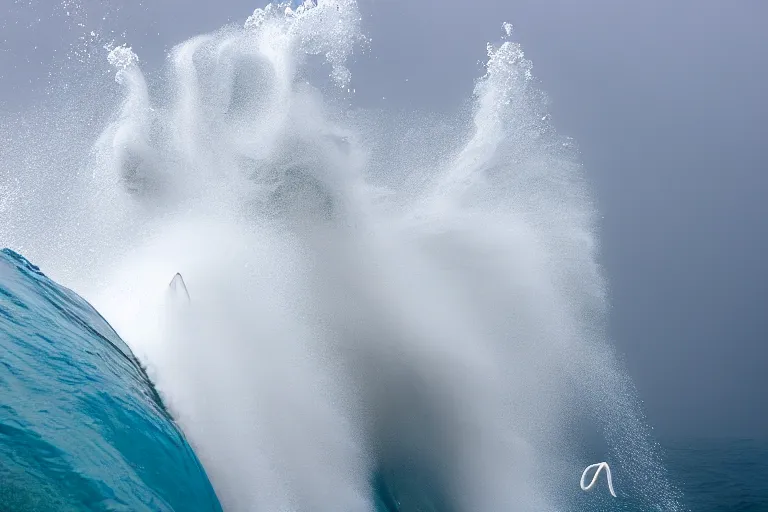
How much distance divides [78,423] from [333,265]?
5.44m

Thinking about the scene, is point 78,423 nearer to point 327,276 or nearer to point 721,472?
point 327,276

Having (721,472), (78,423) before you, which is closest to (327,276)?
(78,423)

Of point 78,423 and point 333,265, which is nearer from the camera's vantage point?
point 78,423

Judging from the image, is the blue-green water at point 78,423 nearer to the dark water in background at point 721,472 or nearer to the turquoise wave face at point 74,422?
the turquoise wave face at point 74,422

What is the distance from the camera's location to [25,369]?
4766 mm

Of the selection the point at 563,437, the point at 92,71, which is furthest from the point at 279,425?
the point at 92,71

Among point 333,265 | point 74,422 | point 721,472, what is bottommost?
point 74,422

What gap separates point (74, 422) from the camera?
15.1ft

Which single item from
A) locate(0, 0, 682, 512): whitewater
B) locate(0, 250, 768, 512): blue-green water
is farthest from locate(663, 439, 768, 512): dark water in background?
locate(0, 250, 768, 512): blue-green water

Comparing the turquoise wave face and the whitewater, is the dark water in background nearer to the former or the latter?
the whitewater

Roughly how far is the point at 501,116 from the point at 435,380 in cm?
570

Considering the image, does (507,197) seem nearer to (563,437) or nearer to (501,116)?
(501,116)

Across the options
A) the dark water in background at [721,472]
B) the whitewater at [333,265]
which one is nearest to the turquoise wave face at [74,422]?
the whitewater at [333,265]

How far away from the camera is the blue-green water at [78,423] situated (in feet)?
13.4
